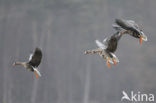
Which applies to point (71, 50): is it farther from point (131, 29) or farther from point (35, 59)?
point (131, 29)

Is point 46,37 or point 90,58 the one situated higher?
point 46,37

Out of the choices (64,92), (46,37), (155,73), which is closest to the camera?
(155,73)

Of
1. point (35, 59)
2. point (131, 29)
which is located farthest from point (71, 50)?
point (131, 29)

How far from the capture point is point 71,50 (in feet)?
160

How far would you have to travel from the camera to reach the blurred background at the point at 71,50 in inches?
1754

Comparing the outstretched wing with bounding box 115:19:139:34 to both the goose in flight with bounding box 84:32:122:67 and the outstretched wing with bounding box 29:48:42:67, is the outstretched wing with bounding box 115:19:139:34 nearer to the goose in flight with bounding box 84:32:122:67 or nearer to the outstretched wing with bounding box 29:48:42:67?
the goose in flight with bounding box 84:32:122:67

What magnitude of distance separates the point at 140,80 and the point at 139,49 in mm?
4038

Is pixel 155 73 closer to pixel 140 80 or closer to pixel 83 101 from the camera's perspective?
pixel 140 80

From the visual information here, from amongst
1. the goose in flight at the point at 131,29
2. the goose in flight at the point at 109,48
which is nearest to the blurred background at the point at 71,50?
the goose in flight at the point at 109,48

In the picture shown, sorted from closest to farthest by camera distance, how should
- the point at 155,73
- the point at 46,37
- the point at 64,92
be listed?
1. the point at 155,73
2. the point at 64,92
3. the point at 46,37

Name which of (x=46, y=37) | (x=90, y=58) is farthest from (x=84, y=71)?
(x=46, y=37)

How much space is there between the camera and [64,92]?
45656 mm

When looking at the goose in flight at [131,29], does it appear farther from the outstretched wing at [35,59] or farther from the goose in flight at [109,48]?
the outstretched wing at [35,59]

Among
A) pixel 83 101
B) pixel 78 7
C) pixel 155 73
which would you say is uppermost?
pixel 78 7
